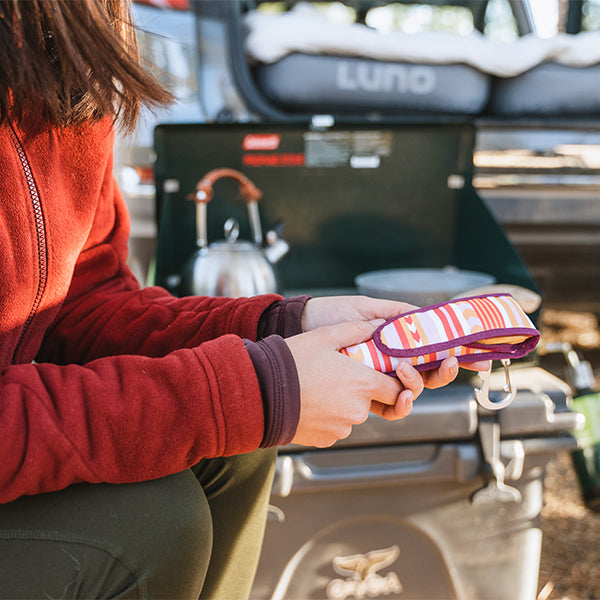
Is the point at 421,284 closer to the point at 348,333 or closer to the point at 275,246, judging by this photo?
the point at 275,246

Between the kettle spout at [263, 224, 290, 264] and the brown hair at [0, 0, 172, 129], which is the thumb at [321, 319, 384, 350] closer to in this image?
the brown hair at [0, 0, 172, 129]

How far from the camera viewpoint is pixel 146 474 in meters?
0.55

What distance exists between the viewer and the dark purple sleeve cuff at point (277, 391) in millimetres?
→ 550

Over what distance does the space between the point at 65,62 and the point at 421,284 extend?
3.65ft

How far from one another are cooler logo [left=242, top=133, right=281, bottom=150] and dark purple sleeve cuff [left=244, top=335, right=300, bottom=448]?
3.60 feet

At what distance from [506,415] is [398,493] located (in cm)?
22

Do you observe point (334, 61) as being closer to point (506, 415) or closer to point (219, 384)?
point (506, 415)

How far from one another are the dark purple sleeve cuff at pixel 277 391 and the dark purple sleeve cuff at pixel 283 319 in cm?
17

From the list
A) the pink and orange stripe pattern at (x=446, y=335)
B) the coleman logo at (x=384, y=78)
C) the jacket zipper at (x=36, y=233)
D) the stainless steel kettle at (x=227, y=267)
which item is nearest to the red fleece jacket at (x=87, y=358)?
the jacket zipper at (x=36, y=233)

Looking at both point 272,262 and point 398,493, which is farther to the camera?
point 272,262

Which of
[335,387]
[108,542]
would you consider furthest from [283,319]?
[108,542]

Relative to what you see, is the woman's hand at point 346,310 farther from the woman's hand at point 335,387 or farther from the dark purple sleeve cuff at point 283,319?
the woman's hand at point 335,387

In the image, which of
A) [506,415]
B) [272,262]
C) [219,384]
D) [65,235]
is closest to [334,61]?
[272,262]

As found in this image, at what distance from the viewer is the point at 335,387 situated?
57 centimetres
